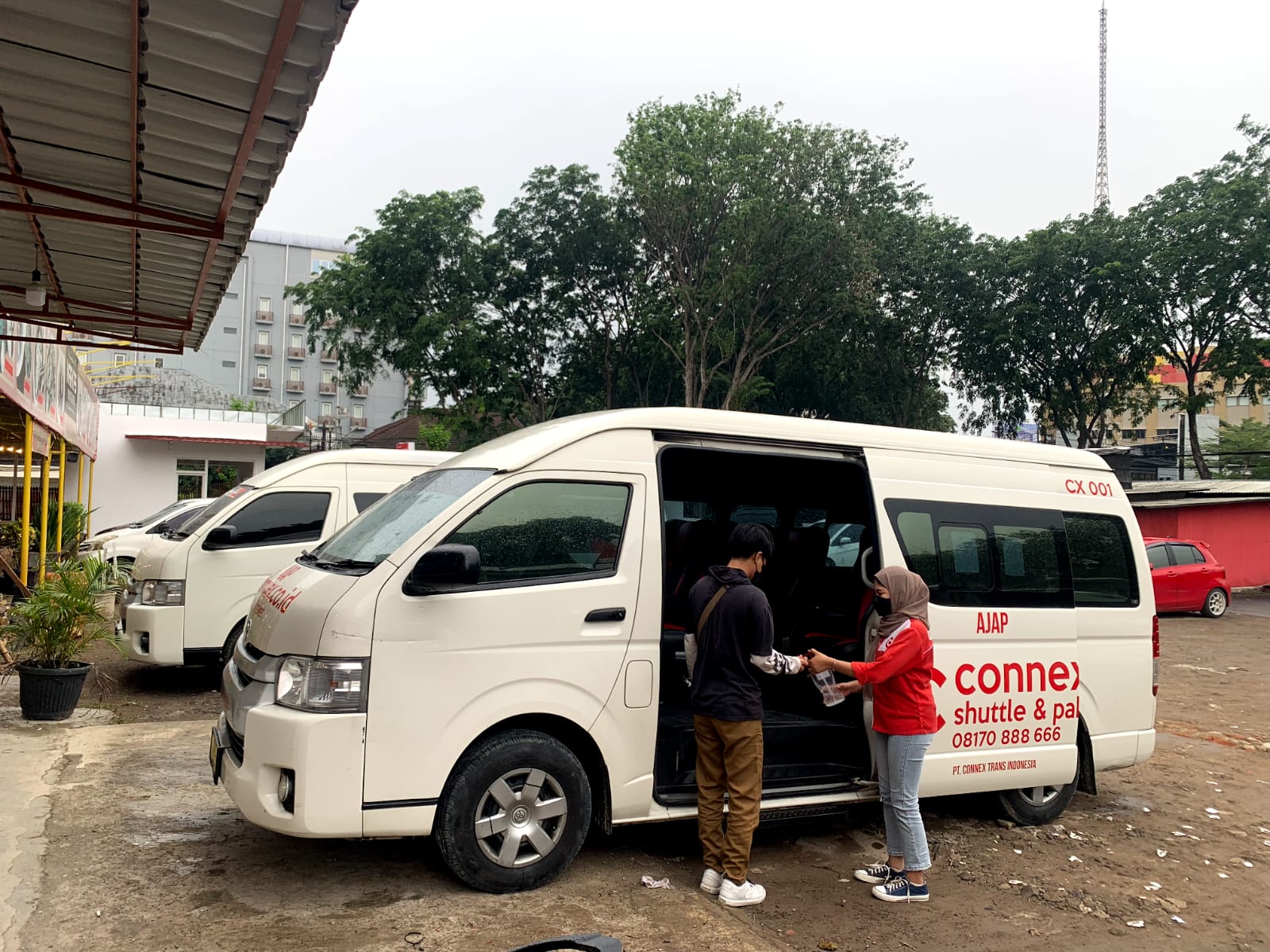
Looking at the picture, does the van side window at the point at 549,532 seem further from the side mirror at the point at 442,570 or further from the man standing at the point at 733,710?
the man standing at the point at 733,710

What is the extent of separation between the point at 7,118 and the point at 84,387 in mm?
18740

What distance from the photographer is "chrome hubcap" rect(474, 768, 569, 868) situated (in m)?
4.52

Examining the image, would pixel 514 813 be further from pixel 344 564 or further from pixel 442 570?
pixel 344 564

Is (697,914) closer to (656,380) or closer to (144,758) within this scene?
(144,758)

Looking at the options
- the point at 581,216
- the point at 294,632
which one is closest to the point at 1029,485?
the point at 294,632

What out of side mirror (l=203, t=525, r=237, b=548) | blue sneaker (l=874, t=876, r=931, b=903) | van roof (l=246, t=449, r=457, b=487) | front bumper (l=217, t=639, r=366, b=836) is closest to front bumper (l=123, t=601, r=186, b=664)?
side mirror (l=203, t=525, r=237, b=548)

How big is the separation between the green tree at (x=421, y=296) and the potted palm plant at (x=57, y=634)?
20.8m

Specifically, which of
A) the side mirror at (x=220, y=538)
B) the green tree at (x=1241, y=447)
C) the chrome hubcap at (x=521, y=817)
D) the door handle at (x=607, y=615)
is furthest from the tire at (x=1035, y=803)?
the green tree at (x=1241, y=447)

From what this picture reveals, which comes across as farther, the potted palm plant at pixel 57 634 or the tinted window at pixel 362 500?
the tinted window at pixel 362 500

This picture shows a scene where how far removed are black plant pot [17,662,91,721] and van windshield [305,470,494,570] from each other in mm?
3812

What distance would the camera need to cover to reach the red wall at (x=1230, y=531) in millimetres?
25141

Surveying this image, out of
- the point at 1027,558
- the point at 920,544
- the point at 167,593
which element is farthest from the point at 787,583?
the point at 167,593

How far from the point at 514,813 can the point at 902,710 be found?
199 cm

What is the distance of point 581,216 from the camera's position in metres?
29.3
